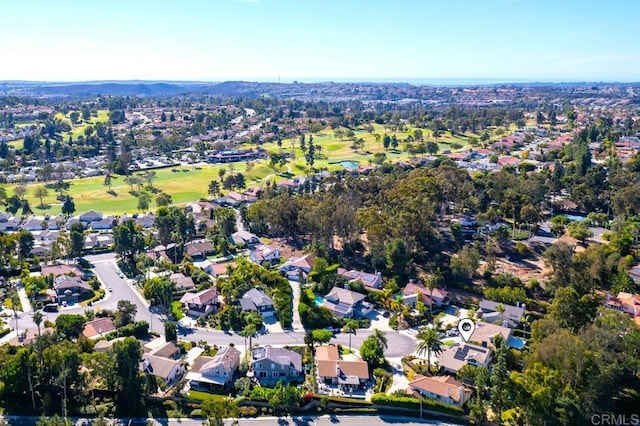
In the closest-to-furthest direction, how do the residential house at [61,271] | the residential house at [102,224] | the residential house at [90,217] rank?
the residential house at [61,271], the residential house at [102,224], the residential house at [90,217]

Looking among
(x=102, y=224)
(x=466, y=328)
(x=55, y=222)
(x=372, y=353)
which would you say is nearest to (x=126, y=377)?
(x=372, y=353)

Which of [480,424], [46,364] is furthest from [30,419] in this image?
[480,424]

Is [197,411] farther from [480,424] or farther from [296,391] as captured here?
[480,424]

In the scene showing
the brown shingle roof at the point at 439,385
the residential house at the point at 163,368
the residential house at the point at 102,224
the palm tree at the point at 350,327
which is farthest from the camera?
the residential house at the point at 102,224

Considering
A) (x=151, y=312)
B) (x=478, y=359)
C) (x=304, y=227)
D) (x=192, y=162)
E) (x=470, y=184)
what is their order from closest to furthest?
(x=478, y=359), (x=151, y=312), (x=304, y=227), (x=470, y=184), (x=192, y=162)

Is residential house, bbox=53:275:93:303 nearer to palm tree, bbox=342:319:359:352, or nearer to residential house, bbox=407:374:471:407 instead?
palm tree, bbox=342:319:359:352

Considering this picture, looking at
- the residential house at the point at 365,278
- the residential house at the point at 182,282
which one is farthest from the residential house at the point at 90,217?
the residential house at the point at 365,278
